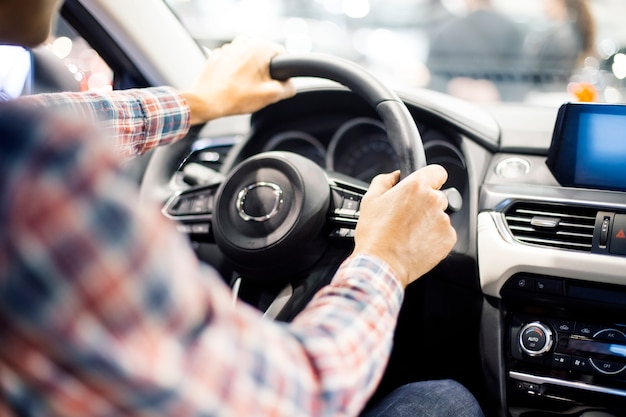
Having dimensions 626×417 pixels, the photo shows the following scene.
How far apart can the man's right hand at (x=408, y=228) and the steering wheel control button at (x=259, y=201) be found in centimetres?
39

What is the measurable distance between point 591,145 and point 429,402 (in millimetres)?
645

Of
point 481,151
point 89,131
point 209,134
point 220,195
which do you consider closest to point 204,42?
point 209,134

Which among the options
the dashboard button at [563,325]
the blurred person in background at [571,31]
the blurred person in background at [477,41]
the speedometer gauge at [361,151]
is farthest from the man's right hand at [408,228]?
the blurred person in background at [477,41]

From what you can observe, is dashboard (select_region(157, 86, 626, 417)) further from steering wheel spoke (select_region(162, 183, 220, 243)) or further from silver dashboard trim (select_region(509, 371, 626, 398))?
steering wheel spoke (select_region(162, 183, 220, 243))

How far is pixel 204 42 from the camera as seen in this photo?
190 centimetres

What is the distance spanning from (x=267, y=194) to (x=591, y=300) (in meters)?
0.70

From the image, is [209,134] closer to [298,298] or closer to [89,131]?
[298,298]

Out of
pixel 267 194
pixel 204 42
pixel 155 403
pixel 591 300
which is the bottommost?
pixel 591 300

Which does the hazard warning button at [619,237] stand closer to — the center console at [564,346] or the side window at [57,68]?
the center console at [564,346]

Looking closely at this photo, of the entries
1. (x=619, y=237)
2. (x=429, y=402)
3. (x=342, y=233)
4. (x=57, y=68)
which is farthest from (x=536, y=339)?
(x=57, y=68)

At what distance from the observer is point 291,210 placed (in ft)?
4.28

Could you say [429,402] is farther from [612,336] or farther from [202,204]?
[202,204]

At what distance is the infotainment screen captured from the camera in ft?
4.32

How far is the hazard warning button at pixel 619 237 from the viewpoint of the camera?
50.4 inches
